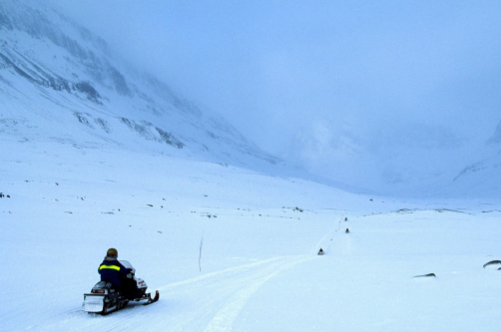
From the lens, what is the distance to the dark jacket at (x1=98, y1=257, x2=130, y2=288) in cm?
821

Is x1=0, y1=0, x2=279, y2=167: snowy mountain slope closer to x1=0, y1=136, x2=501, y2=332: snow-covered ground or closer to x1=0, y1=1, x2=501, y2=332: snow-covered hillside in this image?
x1=0, y1=1, x2=501, y2=332: snow-covered hillside

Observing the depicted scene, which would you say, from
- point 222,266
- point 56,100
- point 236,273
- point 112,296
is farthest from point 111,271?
point 56,100

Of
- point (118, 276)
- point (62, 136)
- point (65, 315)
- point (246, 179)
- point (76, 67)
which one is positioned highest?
point (76, 67)

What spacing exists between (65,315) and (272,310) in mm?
4348

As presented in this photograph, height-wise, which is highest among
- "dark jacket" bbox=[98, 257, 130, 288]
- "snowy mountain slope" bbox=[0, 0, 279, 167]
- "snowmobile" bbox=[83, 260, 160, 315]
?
"snowy mountain slope" bbox=[0, 0, 279, 167]

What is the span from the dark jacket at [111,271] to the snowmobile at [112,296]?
→ 4.3 inches

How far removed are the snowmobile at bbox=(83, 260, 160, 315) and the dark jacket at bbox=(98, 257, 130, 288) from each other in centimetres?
11

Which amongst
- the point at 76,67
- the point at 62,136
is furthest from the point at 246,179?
the point at 76,67

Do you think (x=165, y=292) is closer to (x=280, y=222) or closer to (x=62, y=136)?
(x=280, y=222)

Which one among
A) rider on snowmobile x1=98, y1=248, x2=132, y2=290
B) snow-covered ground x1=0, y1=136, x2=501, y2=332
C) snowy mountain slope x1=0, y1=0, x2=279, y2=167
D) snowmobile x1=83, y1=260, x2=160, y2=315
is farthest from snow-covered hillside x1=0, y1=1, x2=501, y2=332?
snowy mountain slope x1=0, y1=0, x2=279, y2=167

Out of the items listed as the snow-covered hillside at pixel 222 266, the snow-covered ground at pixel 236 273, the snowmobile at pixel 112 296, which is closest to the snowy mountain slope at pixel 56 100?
the snow-covered hillside at pixel 222 266

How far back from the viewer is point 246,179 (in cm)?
9688

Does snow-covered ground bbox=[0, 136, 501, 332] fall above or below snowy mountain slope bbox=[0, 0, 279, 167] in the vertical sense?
below

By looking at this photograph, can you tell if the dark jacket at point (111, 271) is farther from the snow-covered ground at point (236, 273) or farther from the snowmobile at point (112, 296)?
the snow-covered ground at point (236, 273)
